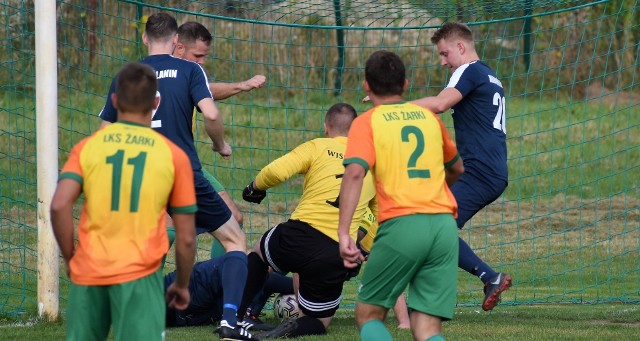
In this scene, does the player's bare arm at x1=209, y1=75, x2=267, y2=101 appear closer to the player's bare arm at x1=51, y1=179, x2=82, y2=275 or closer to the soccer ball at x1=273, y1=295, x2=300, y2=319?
the soccer ball at x1=273, y1=295, x2=300, y2=319

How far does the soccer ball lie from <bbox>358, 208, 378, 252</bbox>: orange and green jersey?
1.99 feet

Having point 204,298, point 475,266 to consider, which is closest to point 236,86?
point 204,298

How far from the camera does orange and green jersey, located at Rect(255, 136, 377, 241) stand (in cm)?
665

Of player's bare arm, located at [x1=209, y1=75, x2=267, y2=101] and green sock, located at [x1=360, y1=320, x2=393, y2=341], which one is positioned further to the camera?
player's bare arm, located at [x1=209, y1=75, x2=267, y2=101]

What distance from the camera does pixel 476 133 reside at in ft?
22.7

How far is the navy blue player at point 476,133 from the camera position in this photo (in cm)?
684

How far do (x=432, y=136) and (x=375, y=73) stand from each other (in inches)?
15.3

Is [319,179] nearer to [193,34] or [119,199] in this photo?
[193,34]

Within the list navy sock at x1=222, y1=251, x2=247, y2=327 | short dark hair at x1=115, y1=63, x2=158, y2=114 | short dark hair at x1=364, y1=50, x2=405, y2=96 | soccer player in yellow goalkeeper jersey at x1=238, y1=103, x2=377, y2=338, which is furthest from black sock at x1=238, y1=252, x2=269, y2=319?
short dark hair at x1=115, y1=63, x2=158, y2=114

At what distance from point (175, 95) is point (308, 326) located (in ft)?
5.39

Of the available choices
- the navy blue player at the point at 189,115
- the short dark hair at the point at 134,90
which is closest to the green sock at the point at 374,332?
the navy blue player at the point at 189,115

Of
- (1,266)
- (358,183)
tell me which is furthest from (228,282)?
(1,266)

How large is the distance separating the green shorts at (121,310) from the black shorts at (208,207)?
210cm

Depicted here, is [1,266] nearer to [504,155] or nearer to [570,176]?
[504,155]
